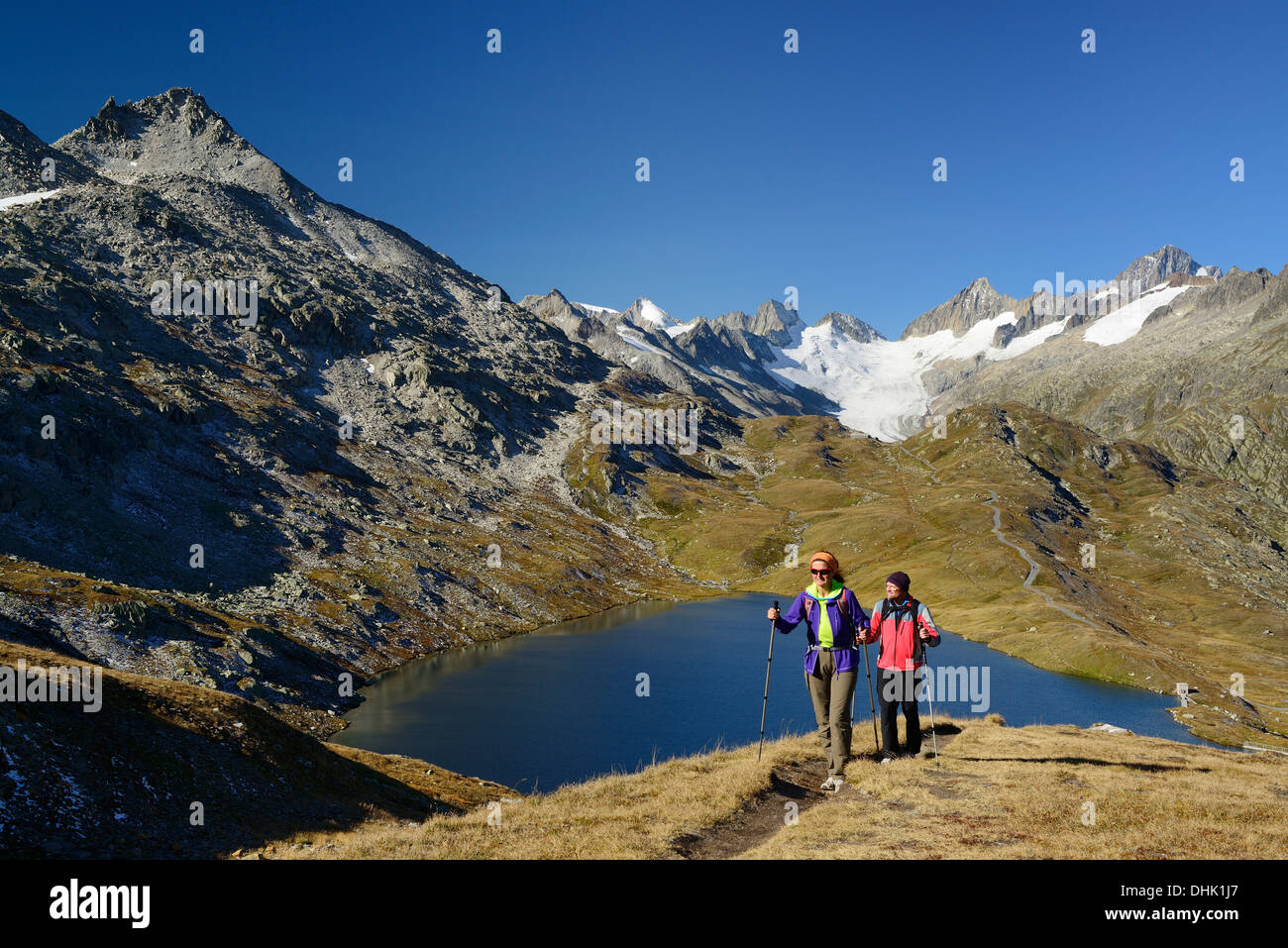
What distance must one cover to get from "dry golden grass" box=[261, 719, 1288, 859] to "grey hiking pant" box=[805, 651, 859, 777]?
863 millimetres

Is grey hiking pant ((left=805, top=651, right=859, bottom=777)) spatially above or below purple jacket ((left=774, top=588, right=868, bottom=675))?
below

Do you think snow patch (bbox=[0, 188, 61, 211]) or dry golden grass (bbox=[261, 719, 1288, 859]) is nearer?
dry golden grass (bbox=[261, 719, 1288, 859])

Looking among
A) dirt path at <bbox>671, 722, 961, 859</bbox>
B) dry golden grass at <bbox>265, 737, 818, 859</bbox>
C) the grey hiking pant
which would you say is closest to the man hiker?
the grey hiking pant

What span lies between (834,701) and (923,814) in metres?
3.86

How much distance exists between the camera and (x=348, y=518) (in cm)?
12406

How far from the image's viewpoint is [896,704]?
21734 mm

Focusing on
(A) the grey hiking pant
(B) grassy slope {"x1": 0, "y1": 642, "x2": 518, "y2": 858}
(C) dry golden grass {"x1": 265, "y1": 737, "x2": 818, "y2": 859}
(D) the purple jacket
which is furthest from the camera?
(A) the grey hiking pant

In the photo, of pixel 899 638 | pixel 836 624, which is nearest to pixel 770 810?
pixel 836 624

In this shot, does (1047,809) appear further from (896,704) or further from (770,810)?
(770,810)

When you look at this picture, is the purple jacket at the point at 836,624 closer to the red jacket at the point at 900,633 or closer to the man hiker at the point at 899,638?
the man hiker at the point at 899,638

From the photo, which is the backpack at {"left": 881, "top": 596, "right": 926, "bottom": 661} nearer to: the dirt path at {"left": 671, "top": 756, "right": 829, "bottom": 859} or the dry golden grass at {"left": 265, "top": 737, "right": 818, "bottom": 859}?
the dirt path at {"left": 671, "top": 756, "right": 829, "bottom": 859}

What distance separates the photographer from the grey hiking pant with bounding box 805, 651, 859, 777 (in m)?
19.3

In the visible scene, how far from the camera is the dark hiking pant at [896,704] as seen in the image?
68.5 ft
